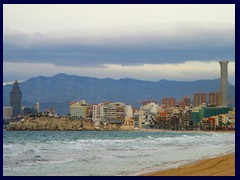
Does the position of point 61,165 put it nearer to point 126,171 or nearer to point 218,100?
point 126,171

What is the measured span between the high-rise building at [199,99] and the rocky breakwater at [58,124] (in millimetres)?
6242

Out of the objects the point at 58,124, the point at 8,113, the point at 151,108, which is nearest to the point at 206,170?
the point at 8,113

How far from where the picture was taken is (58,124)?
131 ft

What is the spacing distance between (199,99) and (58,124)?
10.9m

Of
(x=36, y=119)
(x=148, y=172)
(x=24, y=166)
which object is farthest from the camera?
(x=36, y=119)

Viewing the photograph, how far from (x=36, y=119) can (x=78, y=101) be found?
9.98 feet

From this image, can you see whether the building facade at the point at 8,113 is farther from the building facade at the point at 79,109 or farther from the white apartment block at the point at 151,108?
the white apartment block at the point at 151,108

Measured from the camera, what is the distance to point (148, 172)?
379 inches

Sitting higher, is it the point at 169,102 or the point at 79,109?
the point at 169,102

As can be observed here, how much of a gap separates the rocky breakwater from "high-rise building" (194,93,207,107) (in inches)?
246

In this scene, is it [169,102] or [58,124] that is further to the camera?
[169,102]

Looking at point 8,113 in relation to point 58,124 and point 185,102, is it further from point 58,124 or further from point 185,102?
point 185,102
